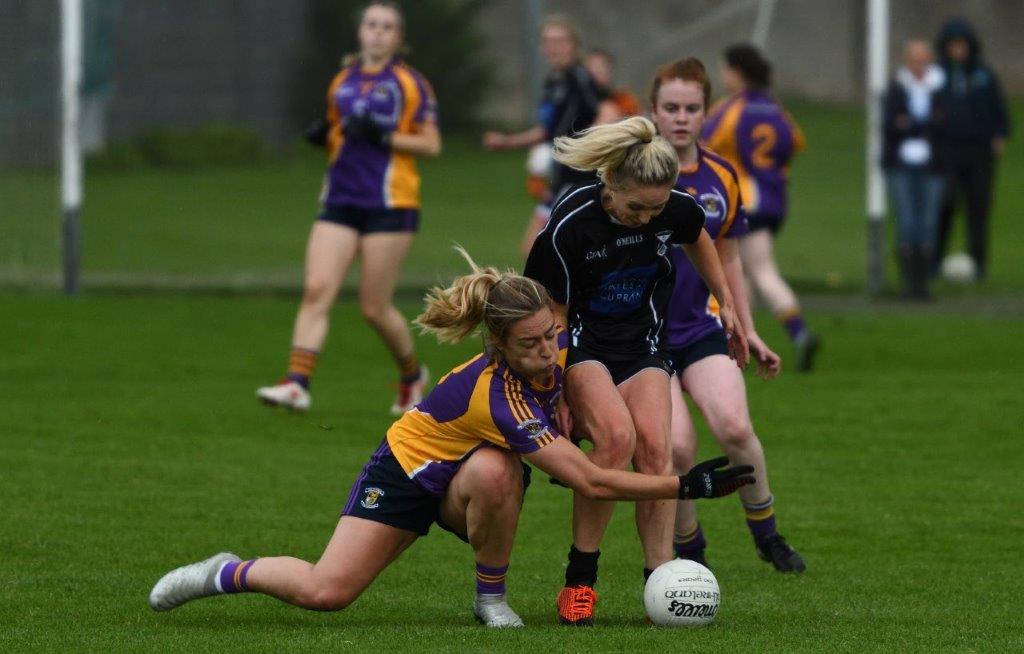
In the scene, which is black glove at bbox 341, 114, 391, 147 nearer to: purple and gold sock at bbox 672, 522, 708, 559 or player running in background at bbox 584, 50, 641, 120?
player running in background at bbox 584, 50, 641, 120

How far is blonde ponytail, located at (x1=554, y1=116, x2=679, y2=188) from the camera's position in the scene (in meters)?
5.74

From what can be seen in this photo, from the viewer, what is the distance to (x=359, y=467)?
8.74m

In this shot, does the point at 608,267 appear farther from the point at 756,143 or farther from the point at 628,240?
the point at 756,143

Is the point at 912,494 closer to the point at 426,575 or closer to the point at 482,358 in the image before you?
the point at 426,575

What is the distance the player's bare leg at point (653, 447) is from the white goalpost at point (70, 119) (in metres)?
10.7

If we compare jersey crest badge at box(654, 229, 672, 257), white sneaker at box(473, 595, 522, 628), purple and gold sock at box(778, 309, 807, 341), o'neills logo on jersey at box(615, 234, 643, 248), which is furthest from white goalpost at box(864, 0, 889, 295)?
white sneaker at box(473, 595, 522, 628)

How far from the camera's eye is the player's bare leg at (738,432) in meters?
6.59

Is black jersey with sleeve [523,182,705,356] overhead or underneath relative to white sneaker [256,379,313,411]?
overhead

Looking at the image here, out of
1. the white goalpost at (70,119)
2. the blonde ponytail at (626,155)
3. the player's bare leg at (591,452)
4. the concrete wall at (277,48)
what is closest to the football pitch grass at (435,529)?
the player's bare leg at (591,452)

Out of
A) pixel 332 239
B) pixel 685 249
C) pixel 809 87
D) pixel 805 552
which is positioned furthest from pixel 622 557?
pixel 809 87

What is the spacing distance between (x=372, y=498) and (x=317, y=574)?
0.93 ft

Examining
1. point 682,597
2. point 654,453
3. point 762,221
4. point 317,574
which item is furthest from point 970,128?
point 317,574

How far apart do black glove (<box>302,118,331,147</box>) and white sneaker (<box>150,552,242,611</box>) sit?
4.97 meters

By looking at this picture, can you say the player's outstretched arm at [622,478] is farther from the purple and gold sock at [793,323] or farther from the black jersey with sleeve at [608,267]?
the purple and gold sock at [793,323]
